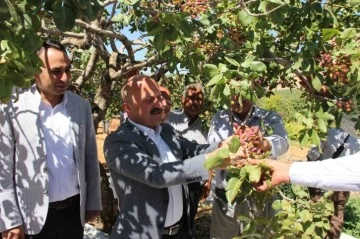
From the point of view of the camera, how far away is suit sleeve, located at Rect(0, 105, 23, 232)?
2.37m

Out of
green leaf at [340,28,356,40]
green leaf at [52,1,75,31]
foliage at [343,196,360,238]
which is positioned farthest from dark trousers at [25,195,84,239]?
foliage at [343,196,360,238]

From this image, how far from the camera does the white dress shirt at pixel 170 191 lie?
2.40 meters

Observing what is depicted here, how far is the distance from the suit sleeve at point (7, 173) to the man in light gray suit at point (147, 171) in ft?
1.87

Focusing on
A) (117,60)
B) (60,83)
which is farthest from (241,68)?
(117,60)

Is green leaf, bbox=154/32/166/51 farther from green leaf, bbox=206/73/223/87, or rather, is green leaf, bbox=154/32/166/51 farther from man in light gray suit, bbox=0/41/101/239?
man in light gray suit, bbox=0/41/101/239

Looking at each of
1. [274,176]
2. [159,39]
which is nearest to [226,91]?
[159,39]

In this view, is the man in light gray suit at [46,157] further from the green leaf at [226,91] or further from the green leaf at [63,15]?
the green leaf at [226,91]

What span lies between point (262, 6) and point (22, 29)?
1204 mm

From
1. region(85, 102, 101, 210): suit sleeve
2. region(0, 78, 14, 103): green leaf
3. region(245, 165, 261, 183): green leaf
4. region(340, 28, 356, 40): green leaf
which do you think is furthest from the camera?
region(85, 102, 101, 210): suit sleeve

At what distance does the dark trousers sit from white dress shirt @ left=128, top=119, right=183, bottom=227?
67cm

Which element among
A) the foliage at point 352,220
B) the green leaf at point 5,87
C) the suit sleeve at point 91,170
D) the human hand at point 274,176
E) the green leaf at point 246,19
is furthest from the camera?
the foliage at point 352,220

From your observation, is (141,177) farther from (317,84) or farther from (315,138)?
(317,84)

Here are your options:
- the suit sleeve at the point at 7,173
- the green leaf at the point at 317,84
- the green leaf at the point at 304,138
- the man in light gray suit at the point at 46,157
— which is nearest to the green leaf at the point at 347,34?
the green leaf at the point at 317,84

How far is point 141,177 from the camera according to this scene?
2156 millimetres
